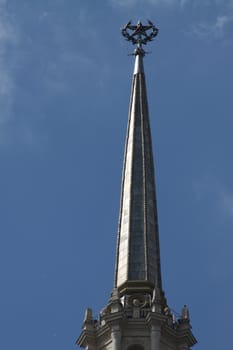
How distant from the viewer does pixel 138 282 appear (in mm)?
71562

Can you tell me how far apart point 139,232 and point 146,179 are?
18.5 ft

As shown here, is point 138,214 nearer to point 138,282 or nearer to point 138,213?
point 138,213

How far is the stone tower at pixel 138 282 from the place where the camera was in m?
68.0

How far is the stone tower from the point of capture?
223 ft

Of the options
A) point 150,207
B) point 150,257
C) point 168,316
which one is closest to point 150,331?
point 168,316

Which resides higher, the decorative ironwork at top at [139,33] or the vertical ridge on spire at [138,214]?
the decorative ironwork at top at [139,33]

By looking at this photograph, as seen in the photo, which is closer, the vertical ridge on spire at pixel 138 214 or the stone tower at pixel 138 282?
the stone tower at pixel 138 282

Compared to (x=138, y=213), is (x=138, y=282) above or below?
below

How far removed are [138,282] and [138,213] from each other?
6.76 meters

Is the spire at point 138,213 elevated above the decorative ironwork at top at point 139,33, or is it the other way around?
the decorative ironwork at top at point 139,33

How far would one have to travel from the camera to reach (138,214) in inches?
3024

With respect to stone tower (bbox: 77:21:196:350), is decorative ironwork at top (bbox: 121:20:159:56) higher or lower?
higher

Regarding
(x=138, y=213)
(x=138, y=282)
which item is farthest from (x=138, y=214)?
(x=138, y=282)

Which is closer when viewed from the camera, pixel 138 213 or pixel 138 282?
pixel 138 282
